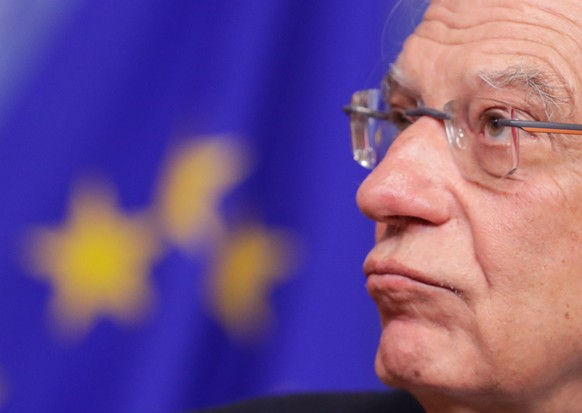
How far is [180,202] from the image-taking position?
214 cm

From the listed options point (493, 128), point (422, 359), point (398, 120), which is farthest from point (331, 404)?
point (493, 128)

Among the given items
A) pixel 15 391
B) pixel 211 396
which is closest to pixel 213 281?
pixel 211 396

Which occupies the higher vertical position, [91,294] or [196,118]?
[196,118]

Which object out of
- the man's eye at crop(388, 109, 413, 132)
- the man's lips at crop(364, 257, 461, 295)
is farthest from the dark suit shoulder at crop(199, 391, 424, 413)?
the man's eye at crop(388, 109, 413, 132)

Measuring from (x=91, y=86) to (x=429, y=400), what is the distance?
1031mm

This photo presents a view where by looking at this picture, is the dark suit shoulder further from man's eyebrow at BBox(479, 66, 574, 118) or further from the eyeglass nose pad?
man's eyebrow at BBox(479, 66, 574, 118)

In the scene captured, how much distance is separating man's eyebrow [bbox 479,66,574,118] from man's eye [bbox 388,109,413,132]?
1.02 feet

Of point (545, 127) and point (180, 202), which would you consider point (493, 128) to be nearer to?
point (545, 127)

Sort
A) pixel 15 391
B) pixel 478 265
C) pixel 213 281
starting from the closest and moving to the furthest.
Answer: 1. pixel 478 265
2. pixel 15 391
3. pixel 213 281

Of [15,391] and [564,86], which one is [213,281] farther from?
[564,86]

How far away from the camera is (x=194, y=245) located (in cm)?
213

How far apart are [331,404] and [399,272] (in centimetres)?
50

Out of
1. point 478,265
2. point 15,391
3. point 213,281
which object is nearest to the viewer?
point 478,265

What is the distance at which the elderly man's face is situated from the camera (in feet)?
4.63
